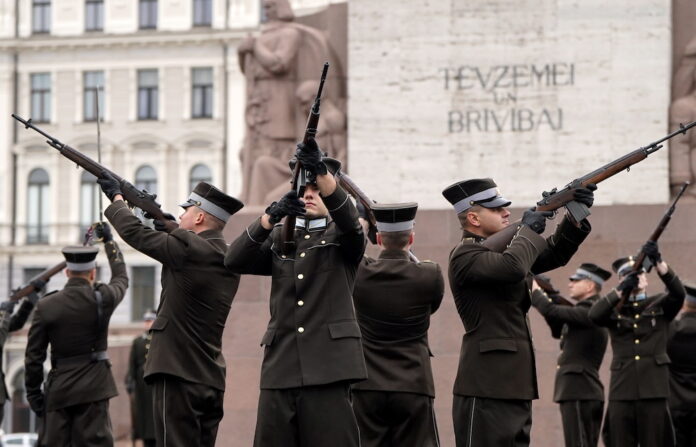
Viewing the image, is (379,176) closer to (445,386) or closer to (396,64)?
(396,64)

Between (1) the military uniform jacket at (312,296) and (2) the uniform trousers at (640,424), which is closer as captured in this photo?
(1) the military uniform jacket at (312,296)

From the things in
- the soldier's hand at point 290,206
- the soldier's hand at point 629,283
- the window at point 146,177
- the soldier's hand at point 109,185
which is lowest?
the soldier's hand at point 629,283

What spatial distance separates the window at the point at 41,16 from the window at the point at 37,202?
534 cm

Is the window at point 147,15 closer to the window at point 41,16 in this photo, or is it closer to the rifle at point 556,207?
the window at point 41,16

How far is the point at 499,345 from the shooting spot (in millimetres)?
9102

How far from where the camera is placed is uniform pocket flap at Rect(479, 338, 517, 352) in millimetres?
9102

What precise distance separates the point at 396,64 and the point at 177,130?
131 feet

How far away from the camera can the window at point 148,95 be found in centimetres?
5541

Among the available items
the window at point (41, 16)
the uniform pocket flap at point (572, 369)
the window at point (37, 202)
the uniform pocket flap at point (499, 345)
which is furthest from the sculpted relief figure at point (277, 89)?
the window at point (41, 16)

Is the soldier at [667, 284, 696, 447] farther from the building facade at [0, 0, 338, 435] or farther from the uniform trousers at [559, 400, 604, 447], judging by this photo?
the building facade at [0, 0, 338, 435]

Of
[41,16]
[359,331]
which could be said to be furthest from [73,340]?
[41,16]

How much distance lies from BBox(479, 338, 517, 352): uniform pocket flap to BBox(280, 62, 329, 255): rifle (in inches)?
54.9

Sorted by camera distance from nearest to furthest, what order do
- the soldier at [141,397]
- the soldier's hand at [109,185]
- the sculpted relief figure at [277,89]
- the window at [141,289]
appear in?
the soldier's hand at [109,185] → the sculpted relief figure at [277,89] → the soldier at [141,397] → the window at [141,289]

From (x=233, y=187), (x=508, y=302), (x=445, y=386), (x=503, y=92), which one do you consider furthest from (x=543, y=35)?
(x=233, y=187)
